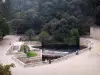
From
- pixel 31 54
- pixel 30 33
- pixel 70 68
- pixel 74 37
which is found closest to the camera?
pixel 70 68

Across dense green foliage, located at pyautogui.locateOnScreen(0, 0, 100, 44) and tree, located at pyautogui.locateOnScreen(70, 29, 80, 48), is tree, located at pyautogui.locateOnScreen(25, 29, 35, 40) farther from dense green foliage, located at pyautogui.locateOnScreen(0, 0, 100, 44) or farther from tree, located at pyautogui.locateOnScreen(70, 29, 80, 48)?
tree, located at pyautogui.locateOnScreen(70, 29, 80, 48)

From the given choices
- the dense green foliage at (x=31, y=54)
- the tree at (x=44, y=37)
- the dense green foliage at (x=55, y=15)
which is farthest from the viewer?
the dense green foliage at (x=55, y=15)

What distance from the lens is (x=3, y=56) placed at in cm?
2397

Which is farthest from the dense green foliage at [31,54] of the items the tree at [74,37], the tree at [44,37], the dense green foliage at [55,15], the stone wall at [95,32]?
the stone wall at [95,32]

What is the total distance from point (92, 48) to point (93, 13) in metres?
12.6

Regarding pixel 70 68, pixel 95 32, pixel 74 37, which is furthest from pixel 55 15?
pixel 70 68

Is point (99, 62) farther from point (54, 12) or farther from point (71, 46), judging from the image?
point (54, 12)

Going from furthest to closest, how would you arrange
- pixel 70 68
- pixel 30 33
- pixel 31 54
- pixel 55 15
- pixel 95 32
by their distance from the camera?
pixel 55 15 → pixel 30 33 → pixel 95 32 → pixel 31 54 → pixel 70 68

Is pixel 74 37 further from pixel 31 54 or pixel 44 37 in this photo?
pixel 31 54

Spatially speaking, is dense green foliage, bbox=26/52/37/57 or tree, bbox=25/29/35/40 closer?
dense green foliage, bbox=26/52/37/57

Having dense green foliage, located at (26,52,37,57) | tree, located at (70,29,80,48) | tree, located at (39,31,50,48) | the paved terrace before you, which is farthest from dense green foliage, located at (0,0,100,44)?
the paved terrace

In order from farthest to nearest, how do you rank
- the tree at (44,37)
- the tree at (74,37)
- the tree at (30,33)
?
the tree at (30,33) < the tree at (44,37) < the tree at (74,37)

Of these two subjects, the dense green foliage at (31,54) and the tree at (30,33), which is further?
the tree at (30,33)

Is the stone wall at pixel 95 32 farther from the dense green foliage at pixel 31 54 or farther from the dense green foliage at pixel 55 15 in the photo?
the dense green foliage at pixel 31 54
